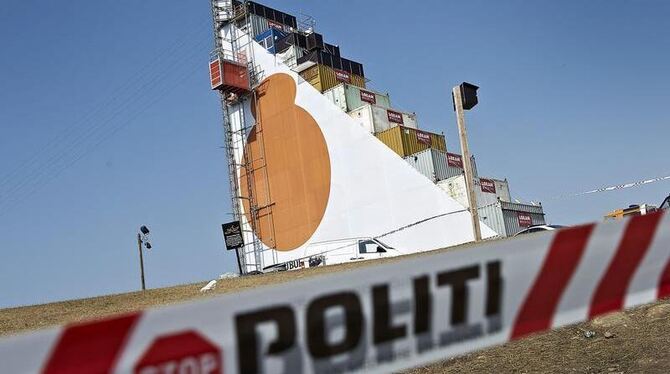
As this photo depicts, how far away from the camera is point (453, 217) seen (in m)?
49.0

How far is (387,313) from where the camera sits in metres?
3.70

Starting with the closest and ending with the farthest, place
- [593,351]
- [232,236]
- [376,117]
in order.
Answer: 1. [593,351]
2. [232,236]
3. [376,117]

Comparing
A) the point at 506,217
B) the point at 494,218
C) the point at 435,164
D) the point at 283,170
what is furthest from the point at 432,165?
the point at 283,170

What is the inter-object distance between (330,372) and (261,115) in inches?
2346

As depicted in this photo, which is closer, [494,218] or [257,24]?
[494,218]

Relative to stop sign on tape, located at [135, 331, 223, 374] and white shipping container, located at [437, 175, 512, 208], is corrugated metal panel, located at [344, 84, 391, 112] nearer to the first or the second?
white shipping container, located at [437, 175, 512, 208]

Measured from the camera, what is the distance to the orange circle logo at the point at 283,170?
56.6m

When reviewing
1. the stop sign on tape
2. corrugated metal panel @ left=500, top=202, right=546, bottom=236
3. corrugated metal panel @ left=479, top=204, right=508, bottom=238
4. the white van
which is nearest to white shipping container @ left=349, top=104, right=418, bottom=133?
the white van

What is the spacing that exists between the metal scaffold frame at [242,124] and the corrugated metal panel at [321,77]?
5181mm

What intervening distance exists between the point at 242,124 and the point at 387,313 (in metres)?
61.5

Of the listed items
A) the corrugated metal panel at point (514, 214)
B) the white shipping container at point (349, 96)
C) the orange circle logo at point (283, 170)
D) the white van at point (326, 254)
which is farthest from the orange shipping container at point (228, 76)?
the corrugated metal panel at point (514, 214)

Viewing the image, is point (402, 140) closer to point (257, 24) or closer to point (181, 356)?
point (257, 24)

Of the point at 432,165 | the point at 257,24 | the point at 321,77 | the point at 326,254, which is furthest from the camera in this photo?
the point at 257,24

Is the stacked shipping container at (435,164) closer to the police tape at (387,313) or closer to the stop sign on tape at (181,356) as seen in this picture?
the police tape at (387,313)
